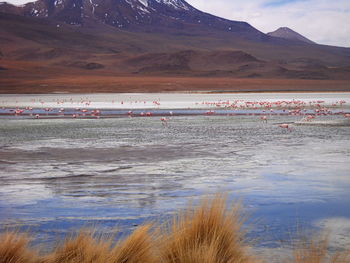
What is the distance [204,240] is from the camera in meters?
4.16

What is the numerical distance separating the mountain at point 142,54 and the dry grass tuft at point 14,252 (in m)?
46.0

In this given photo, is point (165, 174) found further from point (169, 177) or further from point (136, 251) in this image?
point (136, 251)

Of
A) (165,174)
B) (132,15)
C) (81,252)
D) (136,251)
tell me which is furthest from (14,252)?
(132,15)

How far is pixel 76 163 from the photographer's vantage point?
9.91 metres

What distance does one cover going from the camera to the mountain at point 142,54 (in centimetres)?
6262

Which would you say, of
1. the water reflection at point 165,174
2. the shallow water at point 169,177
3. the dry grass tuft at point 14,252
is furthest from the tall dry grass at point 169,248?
the water reflection at point 165,174

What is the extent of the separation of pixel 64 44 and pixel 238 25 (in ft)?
257

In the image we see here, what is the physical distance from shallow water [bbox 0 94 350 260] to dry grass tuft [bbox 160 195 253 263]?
0.76 m

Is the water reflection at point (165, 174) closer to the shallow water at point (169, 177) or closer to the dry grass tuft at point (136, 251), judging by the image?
the shallow water at point (169, 177)

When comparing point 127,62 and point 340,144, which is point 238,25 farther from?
point 340,144

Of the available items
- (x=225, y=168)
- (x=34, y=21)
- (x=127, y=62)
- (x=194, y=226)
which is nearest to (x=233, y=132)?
(x=225, y=168)

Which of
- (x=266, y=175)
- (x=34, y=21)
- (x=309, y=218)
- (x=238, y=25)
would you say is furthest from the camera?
(x=238, y=25)

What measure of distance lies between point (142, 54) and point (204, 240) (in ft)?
329

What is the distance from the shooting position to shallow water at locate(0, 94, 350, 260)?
19.5 ft
